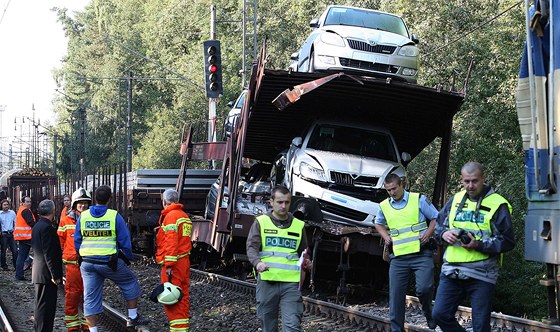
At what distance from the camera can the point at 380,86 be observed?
517 inches

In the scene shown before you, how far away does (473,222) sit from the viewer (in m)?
7.29

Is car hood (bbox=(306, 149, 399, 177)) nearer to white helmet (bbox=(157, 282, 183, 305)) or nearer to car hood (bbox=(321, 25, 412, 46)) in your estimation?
car hood (bbox=(321, 25, 412, 46))

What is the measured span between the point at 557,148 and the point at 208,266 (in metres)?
13.7

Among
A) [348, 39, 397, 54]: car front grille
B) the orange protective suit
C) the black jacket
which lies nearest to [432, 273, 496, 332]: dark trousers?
the black jacket

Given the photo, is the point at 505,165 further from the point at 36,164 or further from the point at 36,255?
the point at 36,164

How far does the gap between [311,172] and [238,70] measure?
36533mm

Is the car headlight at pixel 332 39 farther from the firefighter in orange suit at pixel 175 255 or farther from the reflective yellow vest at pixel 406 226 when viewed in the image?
the reflective yellow vest at pixel 406 226

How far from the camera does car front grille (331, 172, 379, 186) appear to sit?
13.7 meters

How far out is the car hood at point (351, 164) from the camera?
13.8m

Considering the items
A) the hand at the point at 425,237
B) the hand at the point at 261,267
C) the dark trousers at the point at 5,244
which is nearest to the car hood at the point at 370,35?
the hand at the point at 425,237

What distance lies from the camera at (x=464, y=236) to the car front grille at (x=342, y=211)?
6478 millimetres

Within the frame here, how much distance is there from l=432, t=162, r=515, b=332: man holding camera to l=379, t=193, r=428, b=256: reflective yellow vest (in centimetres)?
121

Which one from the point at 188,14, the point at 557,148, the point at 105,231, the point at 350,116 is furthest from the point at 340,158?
the point at 188,14

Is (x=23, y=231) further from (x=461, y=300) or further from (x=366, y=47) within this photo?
(x=461, y=300)
